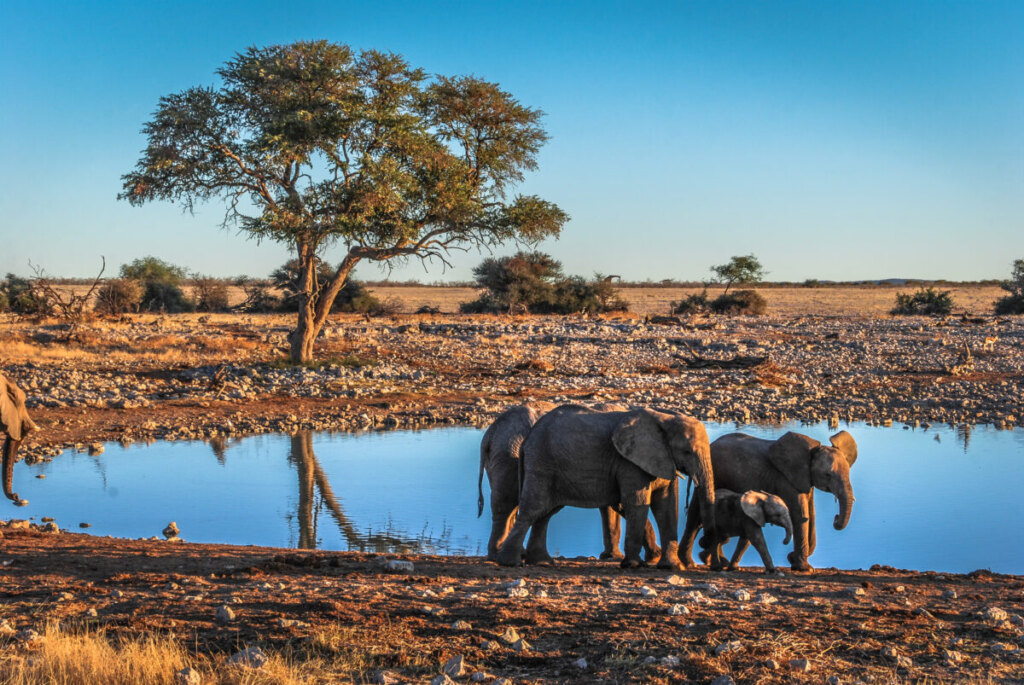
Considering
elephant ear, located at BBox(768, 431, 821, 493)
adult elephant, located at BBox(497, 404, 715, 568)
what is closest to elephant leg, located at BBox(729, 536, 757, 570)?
adult elephant, located at BBox(497, 404, 715, 568)

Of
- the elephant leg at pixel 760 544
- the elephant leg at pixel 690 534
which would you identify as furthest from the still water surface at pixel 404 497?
the elephant leg at pixel 760 544

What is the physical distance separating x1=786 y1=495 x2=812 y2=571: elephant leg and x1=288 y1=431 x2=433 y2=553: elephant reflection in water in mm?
3578

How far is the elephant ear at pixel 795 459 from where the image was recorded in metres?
9.38

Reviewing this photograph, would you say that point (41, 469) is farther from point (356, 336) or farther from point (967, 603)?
point (356, 336)

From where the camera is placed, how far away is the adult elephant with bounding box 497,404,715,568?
8.76 m

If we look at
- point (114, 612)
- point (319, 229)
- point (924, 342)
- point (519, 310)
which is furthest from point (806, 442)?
point (519, 310)

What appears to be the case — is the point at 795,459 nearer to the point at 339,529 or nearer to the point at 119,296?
the point at 339,529

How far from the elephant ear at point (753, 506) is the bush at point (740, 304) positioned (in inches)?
1544

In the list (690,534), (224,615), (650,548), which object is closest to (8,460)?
(224,615)

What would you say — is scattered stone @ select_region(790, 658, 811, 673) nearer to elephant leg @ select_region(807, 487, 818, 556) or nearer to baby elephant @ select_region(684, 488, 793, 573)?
baby elephant @ select_region(684, 488, 793, 573)

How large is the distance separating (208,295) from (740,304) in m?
26.6

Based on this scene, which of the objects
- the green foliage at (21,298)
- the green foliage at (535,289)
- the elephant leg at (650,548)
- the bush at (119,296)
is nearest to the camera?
the elephant leg at (650,548)

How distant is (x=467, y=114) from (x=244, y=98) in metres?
5.42

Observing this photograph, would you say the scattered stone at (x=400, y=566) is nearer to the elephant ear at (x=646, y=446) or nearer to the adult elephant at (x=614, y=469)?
the adult elephant at (x=614, y=469)
